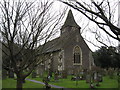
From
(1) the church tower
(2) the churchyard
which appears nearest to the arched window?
Answer: (2) the churchyard

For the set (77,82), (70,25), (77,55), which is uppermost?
(70,25)

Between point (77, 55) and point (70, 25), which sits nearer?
point (70, 25)

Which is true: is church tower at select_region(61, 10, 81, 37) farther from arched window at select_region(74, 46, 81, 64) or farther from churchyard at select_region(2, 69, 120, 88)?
arched window at select_region(74, 46, 81, 64)

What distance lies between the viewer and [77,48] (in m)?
38.4

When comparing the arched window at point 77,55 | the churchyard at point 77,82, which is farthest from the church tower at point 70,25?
the arched window at point 77,55

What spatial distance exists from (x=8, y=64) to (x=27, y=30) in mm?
2006

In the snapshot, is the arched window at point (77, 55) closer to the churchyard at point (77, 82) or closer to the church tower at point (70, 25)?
the churchyard at point (77, 82)

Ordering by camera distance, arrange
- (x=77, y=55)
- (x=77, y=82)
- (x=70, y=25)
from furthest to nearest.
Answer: (x=77, y=55), (x=77, y=82), (x=70, y=25)

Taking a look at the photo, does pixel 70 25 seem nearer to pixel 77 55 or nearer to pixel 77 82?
pixel 77 82

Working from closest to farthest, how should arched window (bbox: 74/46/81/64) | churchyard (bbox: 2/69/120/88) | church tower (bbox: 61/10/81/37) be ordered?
church tower (bbox: 61/10/81/37), churchyard (bbox: 2/69/120/88), arched window (bbox: 74/46/81/64)

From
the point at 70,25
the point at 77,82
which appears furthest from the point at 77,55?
the point at 70,25

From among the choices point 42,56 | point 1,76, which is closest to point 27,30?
point 42,56

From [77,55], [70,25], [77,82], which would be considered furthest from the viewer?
[77,55]

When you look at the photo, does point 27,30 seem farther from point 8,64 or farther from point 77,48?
point 77,48
